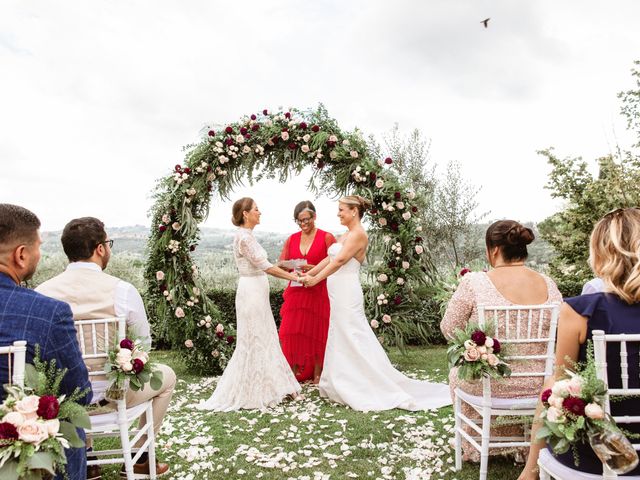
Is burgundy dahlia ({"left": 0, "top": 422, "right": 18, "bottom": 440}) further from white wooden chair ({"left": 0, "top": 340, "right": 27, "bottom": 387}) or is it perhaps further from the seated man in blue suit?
the seated man in blue suit

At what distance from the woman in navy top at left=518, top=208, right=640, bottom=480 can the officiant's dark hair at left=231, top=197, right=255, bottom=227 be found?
4065mm

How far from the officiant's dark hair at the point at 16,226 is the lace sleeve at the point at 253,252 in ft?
11.5

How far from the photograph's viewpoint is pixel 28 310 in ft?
7.11

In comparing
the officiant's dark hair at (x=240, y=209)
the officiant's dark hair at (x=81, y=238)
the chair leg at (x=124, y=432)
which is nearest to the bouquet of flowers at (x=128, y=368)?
the chair leg at (x=124, y=432)

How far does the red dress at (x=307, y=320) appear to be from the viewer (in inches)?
264

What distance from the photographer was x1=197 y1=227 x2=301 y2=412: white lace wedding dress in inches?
223

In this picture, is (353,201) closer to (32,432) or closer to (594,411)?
(594,411)

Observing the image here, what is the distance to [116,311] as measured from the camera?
339 centimetres

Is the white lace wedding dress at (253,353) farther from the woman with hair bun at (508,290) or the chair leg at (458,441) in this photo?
the woman with hair bun at (508,290)

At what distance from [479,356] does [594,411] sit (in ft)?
4.23

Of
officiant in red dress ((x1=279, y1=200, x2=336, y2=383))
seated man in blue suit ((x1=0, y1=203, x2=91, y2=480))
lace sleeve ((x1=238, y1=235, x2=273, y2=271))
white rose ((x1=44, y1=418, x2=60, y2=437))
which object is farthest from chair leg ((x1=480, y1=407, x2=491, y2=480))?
officiant in red dress ((x1=279, y1=200, x2=336, y2=383))

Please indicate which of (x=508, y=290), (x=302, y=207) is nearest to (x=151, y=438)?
(x=508, y=290)

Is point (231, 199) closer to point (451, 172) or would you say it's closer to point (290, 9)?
point (290, 9)

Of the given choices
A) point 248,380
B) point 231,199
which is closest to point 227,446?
point 248,380
